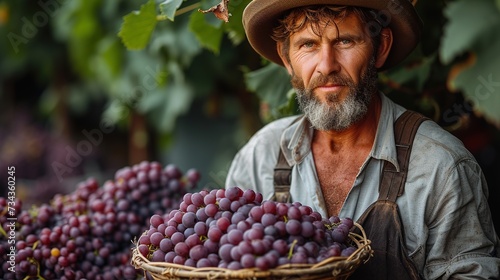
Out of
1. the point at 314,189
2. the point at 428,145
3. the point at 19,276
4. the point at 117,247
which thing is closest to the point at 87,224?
the point at 117,247

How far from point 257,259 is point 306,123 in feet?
3.53

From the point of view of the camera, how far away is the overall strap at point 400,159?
2430 millimetres

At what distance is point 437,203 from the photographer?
2.38 meters

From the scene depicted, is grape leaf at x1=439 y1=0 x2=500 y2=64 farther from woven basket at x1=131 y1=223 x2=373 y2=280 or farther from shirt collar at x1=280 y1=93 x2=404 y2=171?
woven basket at x1=131 y1=223 x2=373 y2=280

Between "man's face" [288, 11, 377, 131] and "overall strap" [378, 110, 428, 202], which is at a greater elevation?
"man's face" [288, 11, 377, 131]

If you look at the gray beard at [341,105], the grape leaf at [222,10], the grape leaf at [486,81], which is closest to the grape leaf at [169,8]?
the grape leaf at [222,10]

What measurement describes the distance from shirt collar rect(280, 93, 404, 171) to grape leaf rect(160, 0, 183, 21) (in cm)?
72

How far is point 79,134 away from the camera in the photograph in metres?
8.54

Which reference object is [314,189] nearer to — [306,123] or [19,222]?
[306,123]

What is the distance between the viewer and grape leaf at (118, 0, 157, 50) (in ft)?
9.20

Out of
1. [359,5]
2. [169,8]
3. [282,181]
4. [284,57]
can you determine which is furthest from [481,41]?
[169,8]

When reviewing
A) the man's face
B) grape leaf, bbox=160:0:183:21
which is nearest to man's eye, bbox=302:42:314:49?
the man's face

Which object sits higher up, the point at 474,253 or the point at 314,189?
the point at 314,189

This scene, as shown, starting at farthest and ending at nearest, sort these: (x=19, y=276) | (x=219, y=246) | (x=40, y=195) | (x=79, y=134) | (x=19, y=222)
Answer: (x=79, y=134) → (x=40, y=195) → (x=19, y=222) → (x=19, y=276) → (x=219, y=246)
